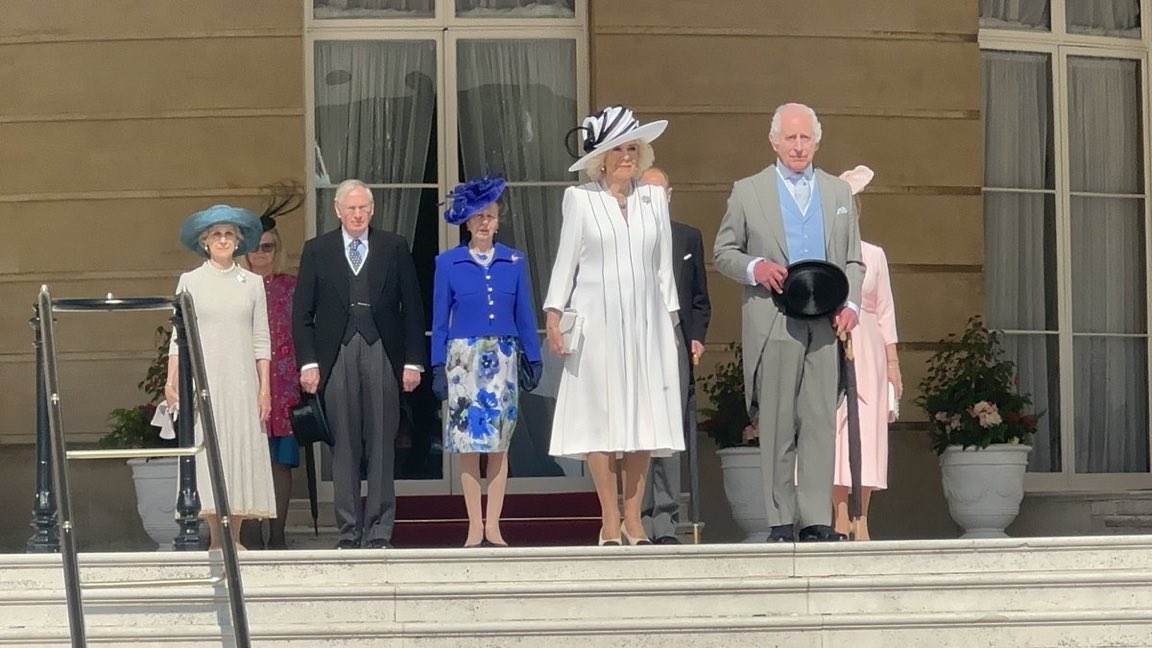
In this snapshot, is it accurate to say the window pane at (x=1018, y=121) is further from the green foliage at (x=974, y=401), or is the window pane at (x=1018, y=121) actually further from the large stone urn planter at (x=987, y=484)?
the large stone urn planter at (x=987, y=484)

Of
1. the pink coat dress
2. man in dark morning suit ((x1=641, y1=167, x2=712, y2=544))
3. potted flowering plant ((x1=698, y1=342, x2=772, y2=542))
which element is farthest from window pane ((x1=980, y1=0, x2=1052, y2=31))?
man in dark morning suit ((x1=641, y1=167, x2=712, y2=544))

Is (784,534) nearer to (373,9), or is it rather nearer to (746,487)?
(746,487)

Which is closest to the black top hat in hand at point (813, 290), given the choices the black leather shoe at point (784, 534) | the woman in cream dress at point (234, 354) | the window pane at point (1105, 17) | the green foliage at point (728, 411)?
the black leather shoe at point (784, 534)

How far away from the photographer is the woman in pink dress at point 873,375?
27.2 ft

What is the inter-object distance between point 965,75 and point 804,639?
→ 15.7 feet

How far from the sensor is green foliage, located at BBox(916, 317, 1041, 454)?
9.95 meters

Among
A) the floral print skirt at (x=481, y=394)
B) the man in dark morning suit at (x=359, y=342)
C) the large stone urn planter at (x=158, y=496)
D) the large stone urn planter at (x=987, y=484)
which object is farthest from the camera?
the large stone urn planter at (x=987, y=484)

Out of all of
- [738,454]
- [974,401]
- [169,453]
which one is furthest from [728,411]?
[169,453]

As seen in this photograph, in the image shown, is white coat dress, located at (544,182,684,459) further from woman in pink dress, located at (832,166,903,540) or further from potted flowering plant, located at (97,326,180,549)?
potted flowering plant, located at (97,326,180,549)

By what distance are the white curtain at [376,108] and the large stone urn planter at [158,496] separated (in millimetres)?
1972

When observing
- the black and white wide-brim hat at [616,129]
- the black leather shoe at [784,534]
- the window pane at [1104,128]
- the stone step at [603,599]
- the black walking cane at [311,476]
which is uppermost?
the window pane at [1104,128]

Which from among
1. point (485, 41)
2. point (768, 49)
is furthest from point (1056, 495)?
point (485, 41)

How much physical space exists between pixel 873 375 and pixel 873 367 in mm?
31

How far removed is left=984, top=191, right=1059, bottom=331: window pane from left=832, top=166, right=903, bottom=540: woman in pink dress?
2759 millimetres
